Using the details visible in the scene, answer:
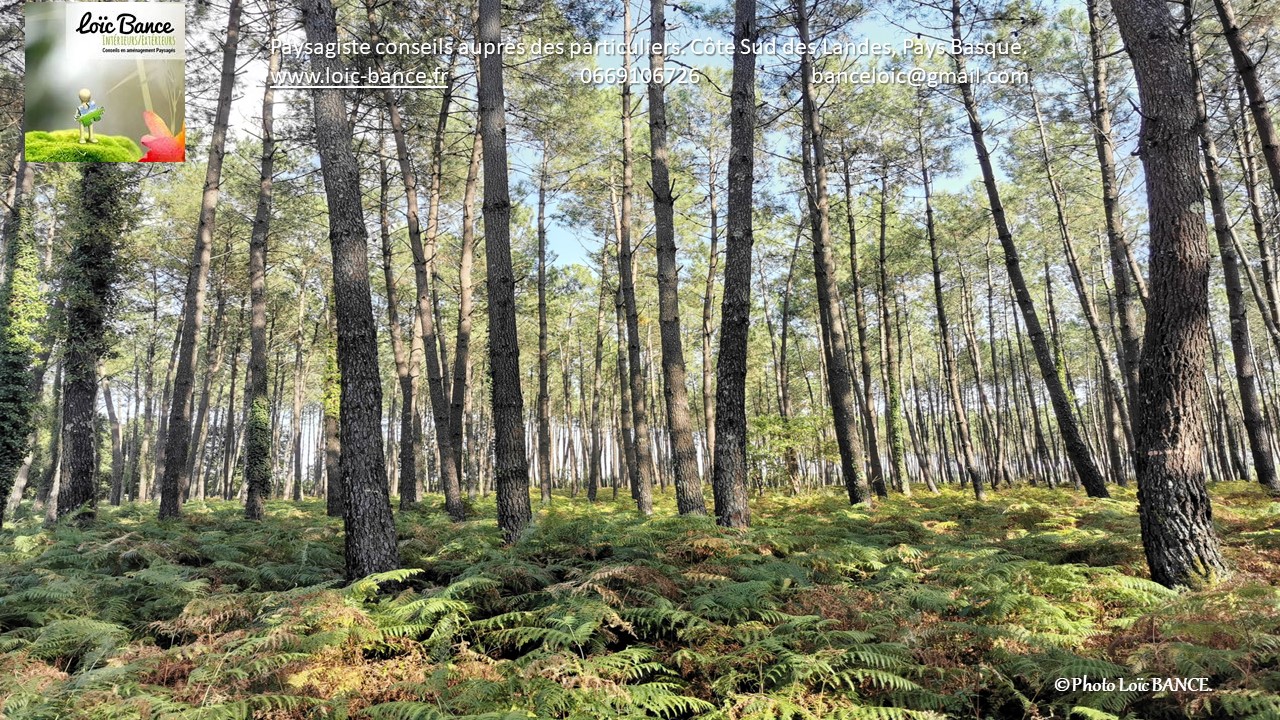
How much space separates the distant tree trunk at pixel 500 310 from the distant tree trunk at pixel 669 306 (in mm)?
2652

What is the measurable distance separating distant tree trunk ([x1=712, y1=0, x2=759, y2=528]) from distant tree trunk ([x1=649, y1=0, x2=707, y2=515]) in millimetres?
1196

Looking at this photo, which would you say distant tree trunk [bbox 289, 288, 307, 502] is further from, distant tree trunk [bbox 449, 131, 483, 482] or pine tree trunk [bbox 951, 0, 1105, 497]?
pine tree trunk [bbox 951, 0, 1105, 497]

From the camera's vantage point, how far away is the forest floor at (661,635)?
3371mm

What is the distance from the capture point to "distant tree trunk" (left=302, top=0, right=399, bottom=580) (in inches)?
231

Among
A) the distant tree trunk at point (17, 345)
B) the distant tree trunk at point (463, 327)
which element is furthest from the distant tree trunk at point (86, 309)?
the distant tree trunk at point (463, 327)

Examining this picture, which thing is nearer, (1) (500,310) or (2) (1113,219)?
(1) (500,310)

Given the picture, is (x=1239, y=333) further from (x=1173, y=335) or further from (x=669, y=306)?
(x=669, y=306)

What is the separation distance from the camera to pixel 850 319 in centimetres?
3023

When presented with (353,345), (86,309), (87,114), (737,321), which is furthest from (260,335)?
(737,321)

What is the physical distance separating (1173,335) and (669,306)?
666 cm

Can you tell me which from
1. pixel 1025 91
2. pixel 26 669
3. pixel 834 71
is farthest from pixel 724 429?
pixel 1025 91

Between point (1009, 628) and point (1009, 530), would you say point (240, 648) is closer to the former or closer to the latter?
point (1009, 628)

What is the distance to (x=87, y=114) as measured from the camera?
11766mm

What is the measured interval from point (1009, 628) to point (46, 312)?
16980 mm
